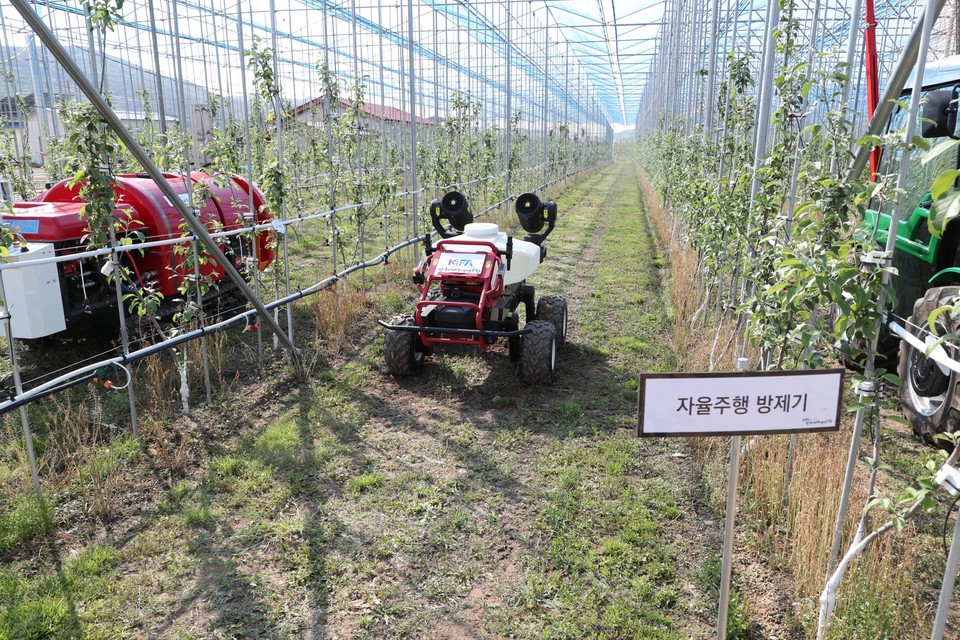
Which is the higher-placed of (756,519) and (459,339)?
(459,339)

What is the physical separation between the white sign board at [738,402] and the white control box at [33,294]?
174 inches

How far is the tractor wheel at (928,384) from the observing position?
3900 mm

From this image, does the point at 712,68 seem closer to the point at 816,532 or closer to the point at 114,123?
the point at 816,532

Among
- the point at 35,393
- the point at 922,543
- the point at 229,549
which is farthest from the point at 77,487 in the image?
the point at 922,543

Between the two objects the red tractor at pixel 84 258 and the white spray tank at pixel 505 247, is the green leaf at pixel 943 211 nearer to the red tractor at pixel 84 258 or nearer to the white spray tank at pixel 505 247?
the white spray tank at pixel 505 247

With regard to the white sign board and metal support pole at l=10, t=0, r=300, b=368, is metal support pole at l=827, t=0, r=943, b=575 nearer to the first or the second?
the white sign board

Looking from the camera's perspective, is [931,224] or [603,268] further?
[603,268]

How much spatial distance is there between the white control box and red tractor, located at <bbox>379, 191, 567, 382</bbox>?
2376mm

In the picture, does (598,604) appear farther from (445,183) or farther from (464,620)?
(445,183)

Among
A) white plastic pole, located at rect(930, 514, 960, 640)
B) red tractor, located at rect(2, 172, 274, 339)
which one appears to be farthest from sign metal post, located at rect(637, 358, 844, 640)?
red tractor, located at rect(2, 172, 274, 339)

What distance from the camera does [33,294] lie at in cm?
470

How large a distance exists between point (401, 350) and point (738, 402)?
3536mm

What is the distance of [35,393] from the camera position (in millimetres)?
3645

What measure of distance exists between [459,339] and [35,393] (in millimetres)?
2807
